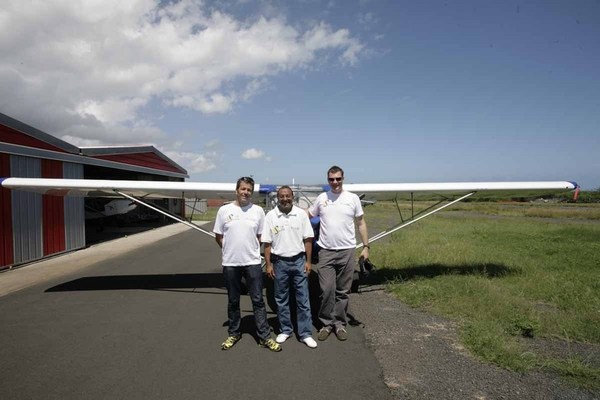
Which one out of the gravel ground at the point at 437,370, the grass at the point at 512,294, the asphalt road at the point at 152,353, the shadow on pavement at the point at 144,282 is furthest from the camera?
the shadow on pavement at the point at 144,282

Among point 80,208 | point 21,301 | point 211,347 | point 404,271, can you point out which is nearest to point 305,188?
point 404,271

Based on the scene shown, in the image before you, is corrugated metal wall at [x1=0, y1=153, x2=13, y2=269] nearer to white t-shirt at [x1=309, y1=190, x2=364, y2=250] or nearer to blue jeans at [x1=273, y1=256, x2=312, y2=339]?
blue jeans at [x1=273, y1=256, x2=312, y2=339]

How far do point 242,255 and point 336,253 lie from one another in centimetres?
125

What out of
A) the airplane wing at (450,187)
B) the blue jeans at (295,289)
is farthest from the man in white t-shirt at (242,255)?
the airplane wing at (450,187)

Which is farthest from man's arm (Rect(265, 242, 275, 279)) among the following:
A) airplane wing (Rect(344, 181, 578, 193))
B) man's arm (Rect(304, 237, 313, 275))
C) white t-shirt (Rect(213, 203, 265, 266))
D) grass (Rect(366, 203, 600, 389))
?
airplane wing (Rect(344, 181, 578, 193))

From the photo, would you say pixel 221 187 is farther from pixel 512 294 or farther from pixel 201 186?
pixel 512 294

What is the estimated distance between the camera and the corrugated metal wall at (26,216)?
9.34 m

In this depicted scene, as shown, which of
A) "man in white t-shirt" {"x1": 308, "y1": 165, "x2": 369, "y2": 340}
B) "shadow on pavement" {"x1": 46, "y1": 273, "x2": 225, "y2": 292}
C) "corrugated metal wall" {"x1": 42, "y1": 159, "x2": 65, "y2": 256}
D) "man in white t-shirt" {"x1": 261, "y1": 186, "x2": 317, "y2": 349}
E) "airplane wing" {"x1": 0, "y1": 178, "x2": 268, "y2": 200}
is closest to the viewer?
"man in white t-shirt" {"x1": 261, "y1": 186, "x2": 317, "y2": 349}

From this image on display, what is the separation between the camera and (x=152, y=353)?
→ 3953 mm

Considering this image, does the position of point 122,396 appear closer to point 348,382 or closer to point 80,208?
point 348,382

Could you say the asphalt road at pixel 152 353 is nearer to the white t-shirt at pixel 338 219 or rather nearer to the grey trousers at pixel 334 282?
the grey trousers at pixel 334 282

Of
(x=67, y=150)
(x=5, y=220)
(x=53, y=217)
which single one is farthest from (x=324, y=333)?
(x=67, y=150)

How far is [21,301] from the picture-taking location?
6207mm

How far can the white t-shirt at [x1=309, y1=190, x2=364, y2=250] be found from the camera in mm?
4410
